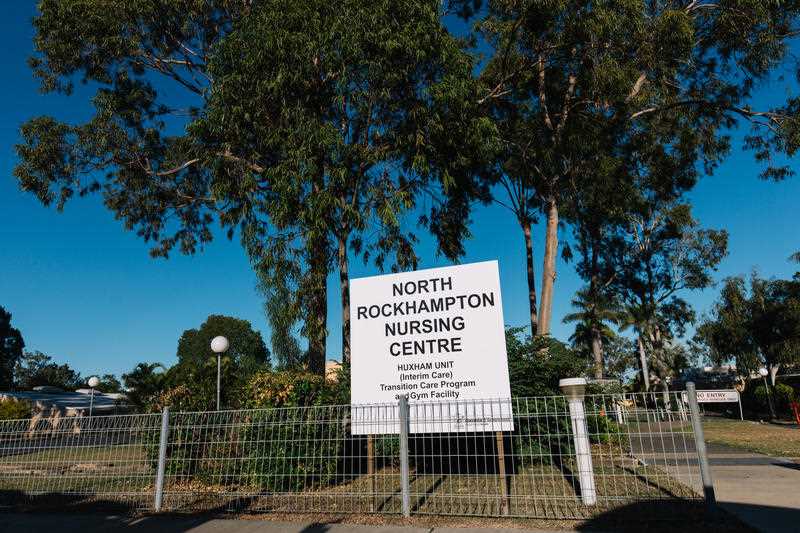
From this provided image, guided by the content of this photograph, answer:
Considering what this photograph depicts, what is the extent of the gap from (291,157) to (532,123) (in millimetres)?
9083

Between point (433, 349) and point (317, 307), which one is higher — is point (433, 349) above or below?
below

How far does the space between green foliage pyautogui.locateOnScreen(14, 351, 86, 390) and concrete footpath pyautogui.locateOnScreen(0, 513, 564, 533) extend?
72.8 meters

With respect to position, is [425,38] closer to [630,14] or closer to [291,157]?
[291,157]

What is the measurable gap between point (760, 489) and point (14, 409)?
29911 mm

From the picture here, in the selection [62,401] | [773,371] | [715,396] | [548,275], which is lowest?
[715,396]

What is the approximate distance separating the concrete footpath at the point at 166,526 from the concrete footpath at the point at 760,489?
229 centimetres

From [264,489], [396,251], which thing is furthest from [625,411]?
[396,251]

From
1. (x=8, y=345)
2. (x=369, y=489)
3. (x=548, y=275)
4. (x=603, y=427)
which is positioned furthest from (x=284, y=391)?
(x=8, y=345)

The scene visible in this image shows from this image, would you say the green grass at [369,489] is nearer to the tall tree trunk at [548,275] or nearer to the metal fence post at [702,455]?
the metal fence post at [702,455]

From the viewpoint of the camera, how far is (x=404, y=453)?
19.6ft

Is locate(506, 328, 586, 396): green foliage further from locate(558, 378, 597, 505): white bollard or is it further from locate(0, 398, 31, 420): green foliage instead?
locate(0, 398, 31, 420): green foliage

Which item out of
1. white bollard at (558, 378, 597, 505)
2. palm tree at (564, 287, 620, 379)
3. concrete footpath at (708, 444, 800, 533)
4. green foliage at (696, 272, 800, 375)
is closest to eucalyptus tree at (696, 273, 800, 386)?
green foliage at (696, 272, 800, 375)

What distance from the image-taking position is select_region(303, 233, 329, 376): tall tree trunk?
44.4 ft

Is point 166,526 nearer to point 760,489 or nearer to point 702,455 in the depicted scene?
point 702,455
